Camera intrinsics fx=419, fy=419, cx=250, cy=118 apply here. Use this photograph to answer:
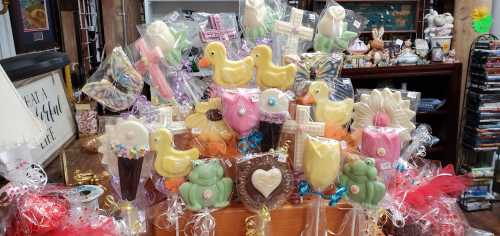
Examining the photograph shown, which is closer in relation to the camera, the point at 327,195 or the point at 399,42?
the point at 327,195

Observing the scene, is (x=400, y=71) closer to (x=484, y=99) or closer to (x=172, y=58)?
(x=484, y=99)

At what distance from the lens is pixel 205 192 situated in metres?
1.02

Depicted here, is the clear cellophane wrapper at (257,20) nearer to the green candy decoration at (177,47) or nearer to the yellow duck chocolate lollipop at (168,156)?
the green candy decoration at (177,47)

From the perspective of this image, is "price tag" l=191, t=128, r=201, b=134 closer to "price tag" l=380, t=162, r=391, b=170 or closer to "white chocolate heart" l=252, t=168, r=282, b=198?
"white chocolate heart" l=252, t=168, r=282, b=198

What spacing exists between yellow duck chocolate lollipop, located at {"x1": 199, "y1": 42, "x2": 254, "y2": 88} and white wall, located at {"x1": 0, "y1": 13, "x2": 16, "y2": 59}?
1.05 m

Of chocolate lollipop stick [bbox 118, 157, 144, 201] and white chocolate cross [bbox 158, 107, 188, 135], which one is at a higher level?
white chocolate cross [bbox 158, 107, 188, 135]

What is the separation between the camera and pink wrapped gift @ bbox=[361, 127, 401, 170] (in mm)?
1053

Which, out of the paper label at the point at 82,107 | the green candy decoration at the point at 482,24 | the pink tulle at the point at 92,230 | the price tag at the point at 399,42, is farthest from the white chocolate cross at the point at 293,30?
the green candy decoration at the point at 482,24

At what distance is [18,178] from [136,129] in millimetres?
258

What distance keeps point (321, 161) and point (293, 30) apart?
0.44 meters

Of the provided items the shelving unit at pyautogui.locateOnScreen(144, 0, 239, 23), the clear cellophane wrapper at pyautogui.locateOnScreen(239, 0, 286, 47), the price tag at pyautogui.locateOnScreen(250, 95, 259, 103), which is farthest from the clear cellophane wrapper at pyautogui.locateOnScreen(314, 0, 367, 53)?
the shelving unit at pyautogui.locateOnScreen(144, 0, 239, 23)

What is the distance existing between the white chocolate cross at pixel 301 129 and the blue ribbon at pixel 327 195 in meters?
0.05

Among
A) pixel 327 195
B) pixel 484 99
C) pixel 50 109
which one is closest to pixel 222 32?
pixel 327 195

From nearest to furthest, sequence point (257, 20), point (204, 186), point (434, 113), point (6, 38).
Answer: point (204, 186) < point (257, 20) < point (6, 38) < point (434, 113)
